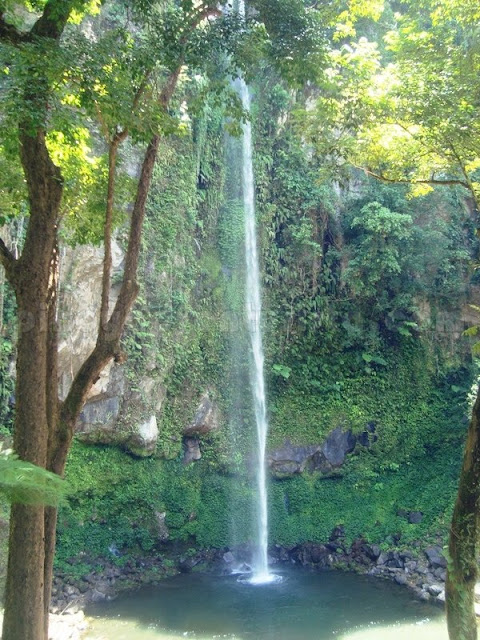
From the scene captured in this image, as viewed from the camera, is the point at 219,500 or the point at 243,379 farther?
the point at 243,379

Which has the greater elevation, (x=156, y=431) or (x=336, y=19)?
(x=336, y=19)

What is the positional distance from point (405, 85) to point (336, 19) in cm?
108

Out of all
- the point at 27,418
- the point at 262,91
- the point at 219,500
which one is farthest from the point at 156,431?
the point at 262,91

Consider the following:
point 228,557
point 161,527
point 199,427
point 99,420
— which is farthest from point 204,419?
point 228,557

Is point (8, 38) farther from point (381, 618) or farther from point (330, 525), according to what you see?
point (330, 525)

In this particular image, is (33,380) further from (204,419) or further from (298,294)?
(298,294)

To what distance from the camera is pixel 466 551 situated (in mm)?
4738

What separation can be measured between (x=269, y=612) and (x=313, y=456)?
15.2 ft

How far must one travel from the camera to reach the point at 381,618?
9039 millimetres

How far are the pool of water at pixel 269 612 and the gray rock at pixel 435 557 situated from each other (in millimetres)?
1059

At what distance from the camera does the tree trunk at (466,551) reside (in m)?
4.64

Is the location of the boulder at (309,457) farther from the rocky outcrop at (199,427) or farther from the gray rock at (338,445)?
the rocky outcrop at (199,427)

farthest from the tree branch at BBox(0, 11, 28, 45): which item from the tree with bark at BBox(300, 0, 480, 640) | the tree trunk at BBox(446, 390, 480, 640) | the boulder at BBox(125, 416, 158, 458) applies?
the boulder at BBox(125, 416, 158, 458)

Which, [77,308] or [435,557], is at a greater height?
[77,308]
